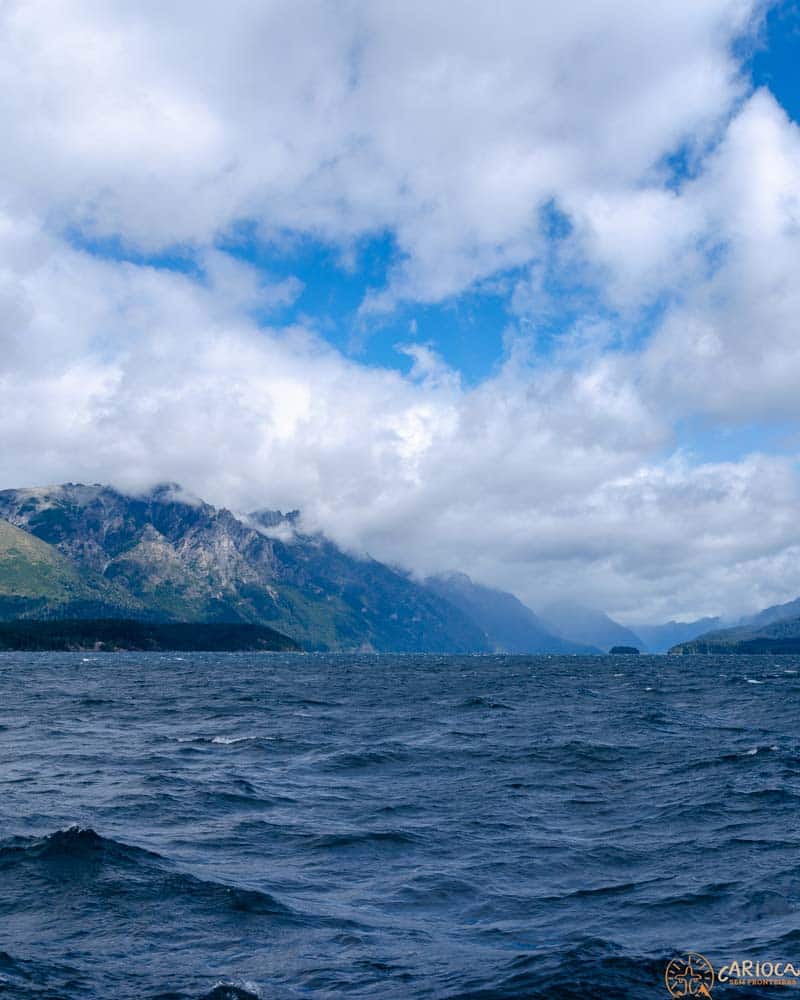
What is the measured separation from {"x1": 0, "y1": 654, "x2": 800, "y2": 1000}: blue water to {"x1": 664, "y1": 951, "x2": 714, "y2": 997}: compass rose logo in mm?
388

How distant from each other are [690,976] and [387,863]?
14.9 meters

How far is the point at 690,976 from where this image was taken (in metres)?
20.7

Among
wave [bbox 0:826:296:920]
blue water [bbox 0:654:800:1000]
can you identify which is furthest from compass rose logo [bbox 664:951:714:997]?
wave [bbox 0:826:296:920]

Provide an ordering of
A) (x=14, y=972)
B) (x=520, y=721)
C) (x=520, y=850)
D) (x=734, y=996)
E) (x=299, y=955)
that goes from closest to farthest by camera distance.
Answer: (x=734, y=996), (x=14, y=972), (x=299, y=955), (x=520, y=850), (x=520, y=721)

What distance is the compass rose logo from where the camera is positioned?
19750 millimetres

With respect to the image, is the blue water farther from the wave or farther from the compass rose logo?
the compass rose logo

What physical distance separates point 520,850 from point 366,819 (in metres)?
8.93

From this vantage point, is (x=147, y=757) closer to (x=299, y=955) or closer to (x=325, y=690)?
(x=299, y=955)

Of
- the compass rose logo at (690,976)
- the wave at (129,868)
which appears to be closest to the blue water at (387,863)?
the wave at (129,868)

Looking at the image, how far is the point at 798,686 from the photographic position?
488ft

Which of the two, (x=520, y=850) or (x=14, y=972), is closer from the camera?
(x=14, y=972)

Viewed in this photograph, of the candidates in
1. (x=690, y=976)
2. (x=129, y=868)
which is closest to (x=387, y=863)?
(x=129, y=868)

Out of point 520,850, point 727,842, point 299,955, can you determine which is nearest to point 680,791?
point 727,842

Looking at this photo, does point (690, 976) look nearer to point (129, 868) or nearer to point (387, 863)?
point (387, 863)
